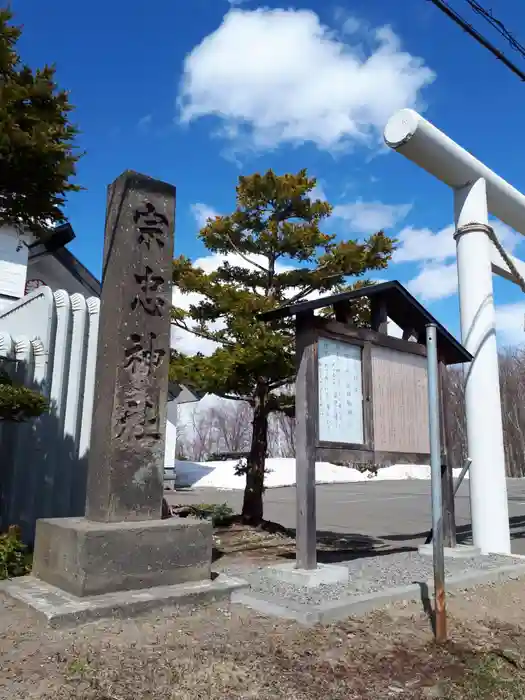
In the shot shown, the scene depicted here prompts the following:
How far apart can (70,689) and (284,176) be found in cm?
882

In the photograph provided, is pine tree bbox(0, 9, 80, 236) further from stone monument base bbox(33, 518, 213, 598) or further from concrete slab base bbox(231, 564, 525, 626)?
concrete slab base bbox(231, 564, 525, 626)

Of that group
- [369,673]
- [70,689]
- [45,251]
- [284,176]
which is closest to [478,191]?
[284,176]

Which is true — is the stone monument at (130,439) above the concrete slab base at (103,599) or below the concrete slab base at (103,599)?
above

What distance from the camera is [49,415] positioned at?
8742 mm

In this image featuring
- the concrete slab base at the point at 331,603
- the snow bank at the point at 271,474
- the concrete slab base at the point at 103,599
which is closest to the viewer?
the concrete slab base at the point at 103,599

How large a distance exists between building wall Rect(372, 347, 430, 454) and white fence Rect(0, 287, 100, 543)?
4.68m

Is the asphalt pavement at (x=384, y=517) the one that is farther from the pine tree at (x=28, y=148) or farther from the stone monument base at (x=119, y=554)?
the pine tree at (x=28, y=148)

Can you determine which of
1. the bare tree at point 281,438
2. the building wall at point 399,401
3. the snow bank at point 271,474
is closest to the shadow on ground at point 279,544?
the building wall at point 399,401

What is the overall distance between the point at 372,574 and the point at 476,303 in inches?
183

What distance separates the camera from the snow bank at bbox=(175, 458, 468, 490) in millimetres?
30125

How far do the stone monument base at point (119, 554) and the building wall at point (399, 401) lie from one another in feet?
8.65

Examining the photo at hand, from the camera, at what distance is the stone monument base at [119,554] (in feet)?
16.1

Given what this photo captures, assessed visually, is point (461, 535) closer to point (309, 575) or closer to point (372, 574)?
point (372, 574)

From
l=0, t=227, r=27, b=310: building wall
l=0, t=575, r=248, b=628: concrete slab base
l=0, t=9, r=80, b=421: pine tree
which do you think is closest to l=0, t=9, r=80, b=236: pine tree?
l=0, t=9, r=80, b=421: pine tree
